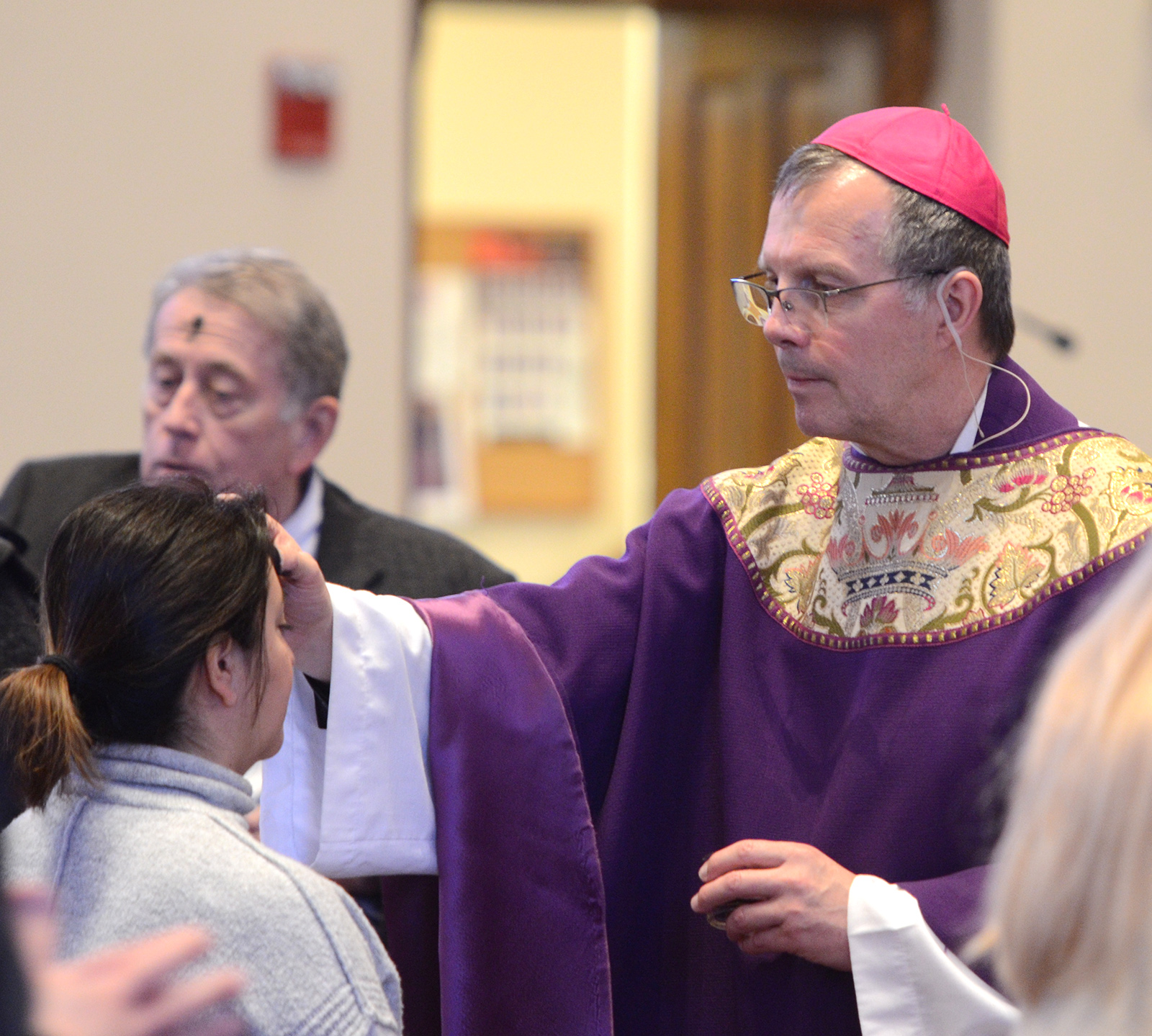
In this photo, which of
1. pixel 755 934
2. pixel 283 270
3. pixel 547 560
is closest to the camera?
pixel 755 934

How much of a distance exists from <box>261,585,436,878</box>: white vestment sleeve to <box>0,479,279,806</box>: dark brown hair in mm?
392

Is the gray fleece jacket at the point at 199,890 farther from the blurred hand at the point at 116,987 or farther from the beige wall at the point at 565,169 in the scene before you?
the beige wall at the point at 565,169

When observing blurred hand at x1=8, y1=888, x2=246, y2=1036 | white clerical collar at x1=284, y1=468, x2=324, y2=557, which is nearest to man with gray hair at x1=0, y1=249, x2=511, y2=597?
white clerical collar at x1=284, y1=468, x2=324, y2=557

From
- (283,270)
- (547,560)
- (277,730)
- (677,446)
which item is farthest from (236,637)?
(547,560)

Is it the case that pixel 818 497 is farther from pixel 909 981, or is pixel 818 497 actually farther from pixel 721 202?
pixel 721 202

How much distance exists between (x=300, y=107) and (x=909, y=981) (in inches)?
108

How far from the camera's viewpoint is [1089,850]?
95 cm

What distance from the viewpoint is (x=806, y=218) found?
75.9 inches

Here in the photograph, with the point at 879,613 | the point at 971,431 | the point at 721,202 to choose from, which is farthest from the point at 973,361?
the point at 721,202

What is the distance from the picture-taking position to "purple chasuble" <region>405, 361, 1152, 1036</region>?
6.03 feet

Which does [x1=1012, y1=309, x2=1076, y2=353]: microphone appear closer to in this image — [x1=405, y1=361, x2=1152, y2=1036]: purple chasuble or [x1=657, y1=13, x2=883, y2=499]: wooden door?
[x1=657, y1=13, x2=883, y2=499]: wooden door

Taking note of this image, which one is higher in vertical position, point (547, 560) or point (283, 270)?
point (283, 270)

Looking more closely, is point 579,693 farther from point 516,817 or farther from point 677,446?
point 677,446

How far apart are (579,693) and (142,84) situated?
2384 millimetres
